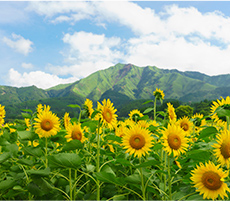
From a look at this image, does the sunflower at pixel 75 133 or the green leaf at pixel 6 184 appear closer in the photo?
the green leaf at pixel 6 184

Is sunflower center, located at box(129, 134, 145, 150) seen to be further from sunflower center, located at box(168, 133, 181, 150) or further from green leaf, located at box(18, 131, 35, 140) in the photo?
green leaf, located at box(18, 131, 35, 140)

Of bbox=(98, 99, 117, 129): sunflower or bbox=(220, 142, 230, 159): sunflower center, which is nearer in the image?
bbox=(220, 142, 230, 159): sunflower center

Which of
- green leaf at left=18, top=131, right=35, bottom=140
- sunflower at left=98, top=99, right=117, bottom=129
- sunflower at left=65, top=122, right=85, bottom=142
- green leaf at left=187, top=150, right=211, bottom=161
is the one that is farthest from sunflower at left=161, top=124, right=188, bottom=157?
green leaf at left=18, top=131, right=35, bottom=140

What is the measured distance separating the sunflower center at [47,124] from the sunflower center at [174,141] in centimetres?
166

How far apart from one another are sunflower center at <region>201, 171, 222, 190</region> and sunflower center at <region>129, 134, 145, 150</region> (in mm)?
753

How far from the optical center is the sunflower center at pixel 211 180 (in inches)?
74.6

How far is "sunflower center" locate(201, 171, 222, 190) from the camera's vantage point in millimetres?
1896

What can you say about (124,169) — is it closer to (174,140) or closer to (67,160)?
(174,140)

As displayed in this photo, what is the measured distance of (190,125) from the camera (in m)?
4.01

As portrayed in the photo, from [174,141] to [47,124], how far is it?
1764mm

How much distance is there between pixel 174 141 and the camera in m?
2.35

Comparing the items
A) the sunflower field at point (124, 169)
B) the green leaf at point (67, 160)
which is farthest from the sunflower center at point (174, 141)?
the green leaf at point (67, 160)

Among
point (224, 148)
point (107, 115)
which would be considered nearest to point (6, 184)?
point (107, 115)

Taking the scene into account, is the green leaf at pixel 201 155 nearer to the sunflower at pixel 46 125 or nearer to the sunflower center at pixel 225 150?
the sunflower center at pixel 225 150
